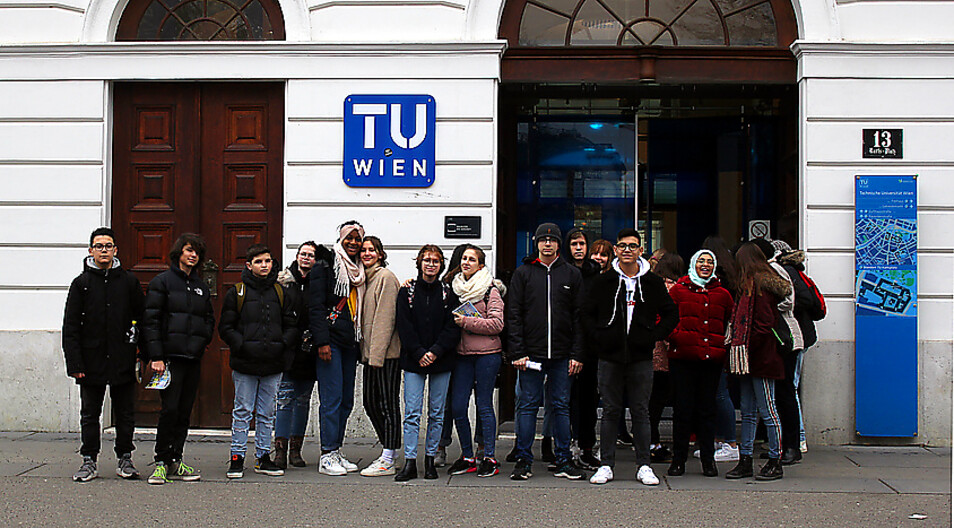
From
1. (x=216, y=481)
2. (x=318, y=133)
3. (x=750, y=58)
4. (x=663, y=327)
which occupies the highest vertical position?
(x=750, y=58)

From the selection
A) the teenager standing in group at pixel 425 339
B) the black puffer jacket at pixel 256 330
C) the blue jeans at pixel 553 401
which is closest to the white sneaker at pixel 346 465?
the teenager standing in group at pixel 425 339

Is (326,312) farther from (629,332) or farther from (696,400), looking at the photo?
(696,400)

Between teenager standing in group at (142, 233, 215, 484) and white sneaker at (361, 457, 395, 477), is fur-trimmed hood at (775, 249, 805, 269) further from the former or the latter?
teenager standing in group at (142, 233, 215, 484)

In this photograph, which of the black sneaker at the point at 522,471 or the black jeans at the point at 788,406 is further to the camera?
the black jeans at the point at 788,406

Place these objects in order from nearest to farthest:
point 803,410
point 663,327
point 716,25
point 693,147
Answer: point 663,327 → point 803,410 → point 716,25 → point 693,147

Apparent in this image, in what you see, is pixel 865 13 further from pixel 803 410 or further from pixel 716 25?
pixel 803 410

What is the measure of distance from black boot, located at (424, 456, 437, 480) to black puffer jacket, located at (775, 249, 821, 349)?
326 cm

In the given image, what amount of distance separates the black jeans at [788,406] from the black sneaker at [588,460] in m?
1.60

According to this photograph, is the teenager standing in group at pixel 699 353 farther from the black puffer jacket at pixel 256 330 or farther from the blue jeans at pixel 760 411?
the black puffer jacket at pixel 256 330

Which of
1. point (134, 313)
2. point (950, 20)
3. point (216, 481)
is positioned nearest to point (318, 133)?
point (134, 313)

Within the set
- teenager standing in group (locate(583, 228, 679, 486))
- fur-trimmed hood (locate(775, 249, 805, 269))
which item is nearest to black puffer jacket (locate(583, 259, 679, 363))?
teenager standing in group (locate(583, 228, 679, 486))

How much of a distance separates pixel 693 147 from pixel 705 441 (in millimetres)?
4381

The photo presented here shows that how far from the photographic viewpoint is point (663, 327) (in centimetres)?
742

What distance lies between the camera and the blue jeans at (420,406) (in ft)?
25.1
